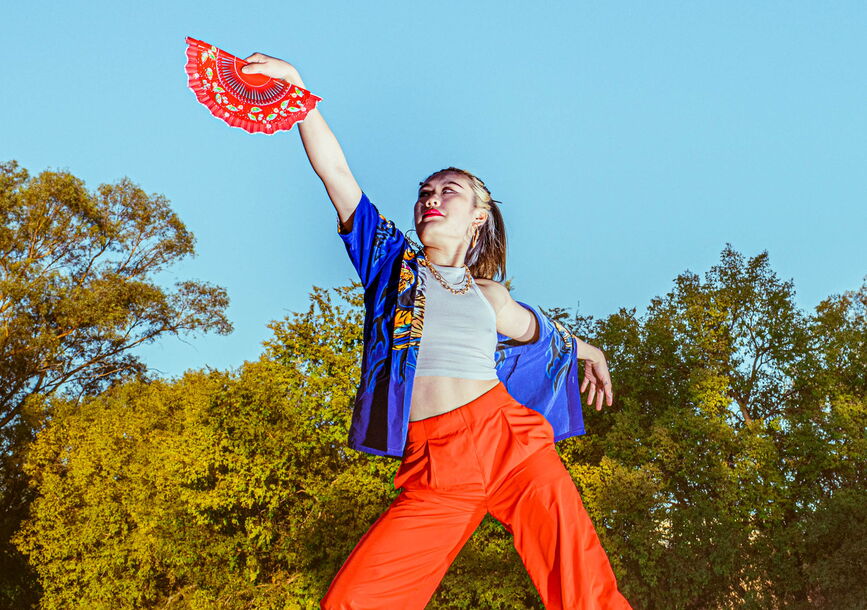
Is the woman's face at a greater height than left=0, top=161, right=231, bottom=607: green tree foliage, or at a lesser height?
lesser

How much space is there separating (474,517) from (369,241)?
110cm

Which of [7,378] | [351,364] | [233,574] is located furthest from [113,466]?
[351,364]

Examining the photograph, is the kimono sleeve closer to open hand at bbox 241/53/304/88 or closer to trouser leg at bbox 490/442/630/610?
open hand at bbox 241/53/304/88

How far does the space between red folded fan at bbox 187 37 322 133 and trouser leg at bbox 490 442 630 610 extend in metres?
1.54

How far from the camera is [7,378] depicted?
24.9 meters

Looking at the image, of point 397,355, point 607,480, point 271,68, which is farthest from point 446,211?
point 607,480

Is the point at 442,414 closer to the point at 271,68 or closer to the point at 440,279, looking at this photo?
the point at 440,279

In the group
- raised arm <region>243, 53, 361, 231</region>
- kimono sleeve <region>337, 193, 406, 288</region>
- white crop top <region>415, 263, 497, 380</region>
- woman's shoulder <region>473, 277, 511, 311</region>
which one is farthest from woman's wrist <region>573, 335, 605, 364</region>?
raised arm <region>243, 53, 361, 231</region>

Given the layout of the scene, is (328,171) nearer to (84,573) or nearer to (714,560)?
(714,560)

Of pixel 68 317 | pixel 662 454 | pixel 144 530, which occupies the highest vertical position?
pixel 68 317

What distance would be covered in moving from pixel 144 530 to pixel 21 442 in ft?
20.8

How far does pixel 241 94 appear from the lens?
3420mm

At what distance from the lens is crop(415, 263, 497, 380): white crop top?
3373 millimetres

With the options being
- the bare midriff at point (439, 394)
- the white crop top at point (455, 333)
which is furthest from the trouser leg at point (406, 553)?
the white crop top at point (455, 333)
